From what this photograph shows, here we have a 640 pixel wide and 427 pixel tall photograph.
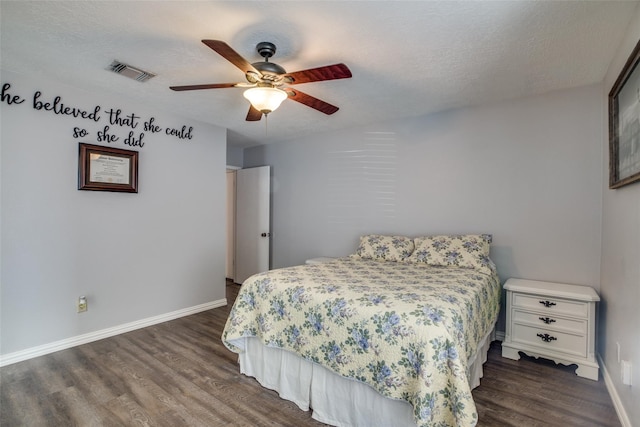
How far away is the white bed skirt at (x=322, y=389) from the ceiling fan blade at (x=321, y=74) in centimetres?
179

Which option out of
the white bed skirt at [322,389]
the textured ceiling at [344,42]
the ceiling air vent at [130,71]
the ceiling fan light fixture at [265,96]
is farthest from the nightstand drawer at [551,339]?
the ceiling air vent at [130,71]

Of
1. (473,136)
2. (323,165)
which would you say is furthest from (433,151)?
(323,165)

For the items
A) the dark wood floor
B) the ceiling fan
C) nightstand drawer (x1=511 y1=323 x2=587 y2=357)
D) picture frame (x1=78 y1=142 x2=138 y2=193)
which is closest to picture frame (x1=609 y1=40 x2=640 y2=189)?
nightstand drawer (x1=511 y1=323 x2=587 y2=357)

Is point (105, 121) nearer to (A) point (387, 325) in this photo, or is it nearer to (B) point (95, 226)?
(B) point (95, 226)

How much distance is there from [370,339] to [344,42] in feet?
5.97

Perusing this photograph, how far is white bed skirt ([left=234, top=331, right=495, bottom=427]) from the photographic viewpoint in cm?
174

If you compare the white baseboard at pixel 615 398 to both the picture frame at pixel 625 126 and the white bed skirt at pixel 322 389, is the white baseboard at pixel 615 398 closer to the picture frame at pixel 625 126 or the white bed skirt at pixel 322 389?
the white bed skirt at pixel 322 389

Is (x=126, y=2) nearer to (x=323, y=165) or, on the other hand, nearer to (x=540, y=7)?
(x=540, y=7)

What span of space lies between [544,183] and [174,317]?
4035mm

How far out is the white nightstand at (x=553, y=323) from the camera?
7.79 feet

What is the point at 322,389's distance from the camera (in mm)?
1953

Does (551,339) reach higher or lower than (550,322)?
lower

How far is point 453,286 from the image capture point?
7.16ft

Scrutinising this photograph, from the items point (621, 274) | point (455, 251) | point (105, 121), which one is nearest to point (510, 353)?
point (455, 251)
